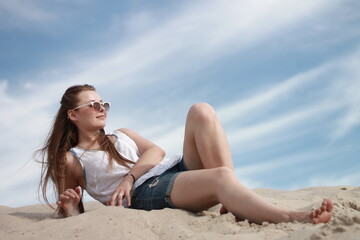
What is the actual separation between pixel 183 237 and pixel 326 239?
1.07m

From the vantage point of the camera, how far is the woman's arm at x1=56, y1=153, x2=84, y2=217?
3740mm

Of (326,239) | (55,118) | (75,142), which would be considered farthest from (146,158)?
(326,239)

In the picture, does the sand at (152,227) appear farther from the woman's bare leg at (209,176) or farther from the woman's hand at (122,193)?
the woman's hand at (122,193)

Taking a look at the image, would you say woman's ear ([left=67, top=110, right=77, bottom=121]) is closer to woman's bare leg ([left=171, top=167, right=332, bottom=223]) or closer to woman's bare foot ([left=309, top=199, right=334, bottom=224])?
woman's bare leg ([left=171, top=167, right=332, bottom=223])

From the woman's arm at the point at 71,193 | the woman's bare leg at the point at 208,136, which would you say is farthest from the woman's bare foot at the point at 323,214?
the woman's arm at the point at 71,193

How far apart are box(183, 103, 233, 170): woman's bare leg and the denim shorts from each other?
0.31 metres

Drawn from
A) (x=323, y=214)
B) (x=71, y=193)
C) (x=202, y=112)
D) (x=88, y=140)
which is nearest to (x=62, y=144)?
(x=88, y=140)

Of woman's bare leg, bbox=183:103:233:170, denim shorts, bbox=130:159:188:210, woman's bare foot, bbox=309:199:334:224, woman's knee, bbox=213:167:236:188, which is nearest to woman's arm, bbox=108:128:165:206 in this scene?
denim shorts, bbox=130:159:188:210

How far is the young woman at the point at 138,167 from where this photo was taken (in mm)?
3305

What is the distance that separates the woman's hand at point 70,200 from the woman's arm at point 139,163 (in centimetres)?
28

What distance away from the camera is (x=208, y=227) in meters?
3.09

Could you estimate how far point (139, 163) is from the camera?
13.2 feet

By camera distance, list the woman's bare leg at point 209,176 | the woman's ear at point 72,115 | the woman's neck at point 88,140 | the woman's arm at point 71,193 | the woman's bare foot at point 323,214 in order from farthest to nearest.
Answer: the woman's ear at point 72,115
the woman's neck at point 88,140
the woman's arm at point 71,193
the woman's bare leg at point 209,176
the woman's bare foot at point 323,214

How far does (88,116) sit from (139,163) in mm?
762
